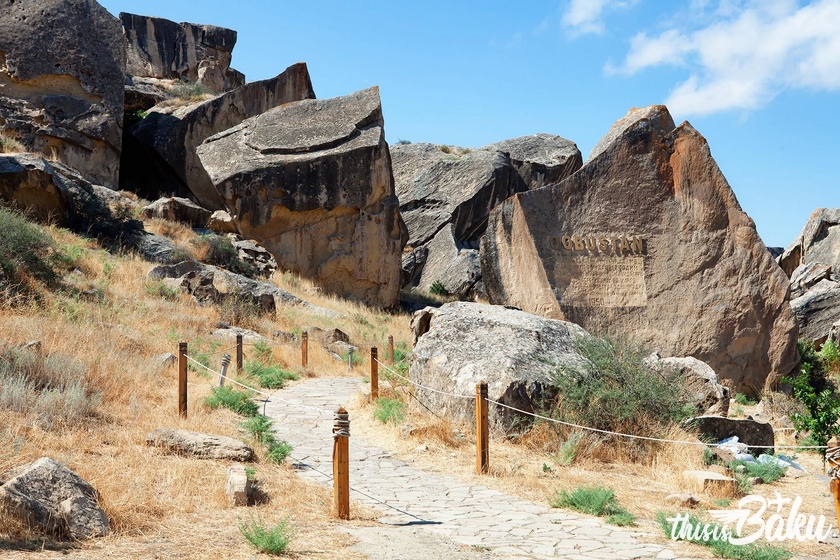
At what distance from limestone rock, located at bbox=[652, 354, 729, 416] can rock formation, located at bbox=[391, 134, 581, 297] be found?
16774 mm

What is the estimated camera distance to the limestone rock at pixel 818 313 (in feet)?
59.7

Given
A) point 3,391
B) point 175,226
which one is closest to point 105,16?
point 175,226

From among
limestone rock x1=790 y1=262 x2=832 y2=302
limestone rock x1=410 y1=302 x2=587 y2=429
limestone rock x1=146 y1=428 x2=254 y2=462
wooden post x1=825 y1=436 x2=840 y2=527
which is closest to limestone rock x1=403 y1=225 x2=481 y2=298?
limestone rock x1=790 y1=262 x2=832 y2=302

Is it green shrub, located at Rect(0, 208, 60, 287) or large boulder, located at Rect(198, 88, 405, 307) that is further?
large boulder, located at Rect(198, 88, 405, 307)

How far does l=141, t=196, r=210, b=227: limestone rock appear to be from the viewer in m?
22.3

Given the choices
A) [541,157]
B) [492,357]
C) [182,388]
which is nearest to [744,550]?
[492,357]

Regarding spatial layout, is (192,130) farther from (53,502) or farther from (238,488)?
(53,502)

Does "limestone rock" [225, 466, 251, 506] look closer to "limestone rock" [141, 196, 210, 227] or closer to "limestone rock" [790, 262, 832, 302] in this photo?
"limestone rock" [141, 196, 210, 227]

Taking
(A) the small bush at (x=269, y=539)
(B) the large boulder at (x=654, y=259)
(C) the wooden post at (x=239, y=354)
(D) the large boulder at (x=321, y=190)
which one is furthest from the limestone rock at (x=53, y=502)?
(D) the large boulder at (x=321, y=190)

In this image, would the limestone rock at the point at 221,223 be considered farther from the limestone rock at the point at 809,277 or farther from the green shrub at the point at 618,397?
the green shrub at the point at 618,397

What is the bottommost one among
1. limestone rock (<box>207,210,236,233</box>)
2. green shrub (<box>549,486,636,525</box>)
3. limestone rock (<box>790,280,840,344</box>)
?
green shrub (<box>549,486,636,525</box>)

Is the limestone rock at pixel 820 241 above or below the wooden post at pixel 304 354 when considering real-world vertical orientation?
above

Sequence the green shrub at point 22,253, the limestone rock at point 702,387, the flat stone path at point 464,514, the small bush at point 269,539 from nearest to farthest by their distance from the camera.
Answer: the small bush at point 269,539
the flat stone path at point 464,514
the limestone rock at point 702,387
the green shrub at point 22,253

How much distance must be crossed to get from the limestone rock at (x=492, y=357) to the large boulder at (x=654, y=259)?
9.37ft
